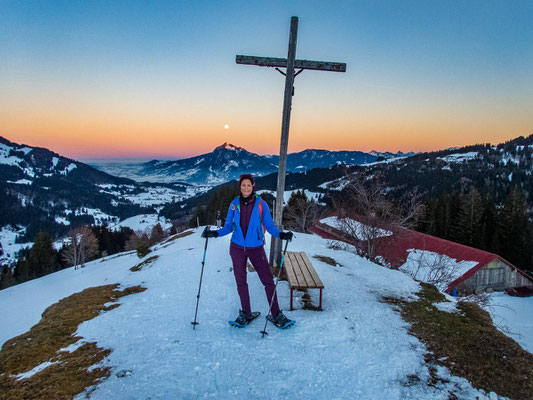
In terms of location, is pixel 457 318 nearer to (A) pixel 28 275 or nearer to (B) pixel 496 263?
(B) pixel 496 263

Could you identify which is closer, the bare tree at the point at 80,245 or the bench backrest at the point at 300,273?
the bench backrest at the point at 300,273

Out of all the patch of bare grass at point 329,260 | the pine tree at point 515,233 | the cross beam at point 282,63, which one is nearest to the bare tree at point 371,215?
the patch of bare grass at point 329,260

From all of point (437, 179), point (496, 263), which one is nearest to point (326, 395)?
point (496, 263)

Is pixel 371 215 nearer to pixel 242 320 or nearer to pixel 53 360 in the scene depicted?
pixel 242 320

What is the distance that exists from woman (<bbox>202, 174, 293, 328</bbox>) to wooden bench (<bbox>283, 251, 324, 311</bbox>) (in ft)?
2.41

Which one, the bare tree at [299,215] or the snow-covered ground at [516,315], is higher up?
the bare tree at [299,215]

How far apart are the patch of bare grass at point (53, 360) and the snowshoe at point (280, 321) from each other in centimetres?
287

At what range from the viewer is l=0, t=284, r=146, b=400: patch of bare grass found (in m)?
3.53

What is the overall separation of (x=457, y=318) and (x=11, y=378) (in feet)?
26.9

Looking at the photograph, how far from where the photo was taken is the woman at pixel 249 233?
5129 mm

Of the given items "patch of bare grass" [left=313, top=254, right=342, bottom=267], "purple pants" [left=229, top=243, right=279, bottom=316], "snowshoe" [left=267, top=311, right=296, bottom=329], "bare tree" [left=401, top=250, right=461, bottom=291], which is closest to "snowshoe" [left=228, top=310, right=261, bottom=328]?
"snowshoe" [left=267, top=311, right=296, bottom=329]

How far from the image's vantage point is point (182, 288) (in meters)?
8.09

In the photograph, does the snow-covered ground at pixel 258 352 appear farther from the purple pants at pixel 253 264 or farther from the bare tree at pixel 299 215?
the bare tree at pixel 299 215

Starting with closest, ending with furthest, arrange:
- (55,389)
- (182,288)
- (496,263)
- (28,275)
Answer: (55,389)
(182,288)
(496,263)
(28,275)
